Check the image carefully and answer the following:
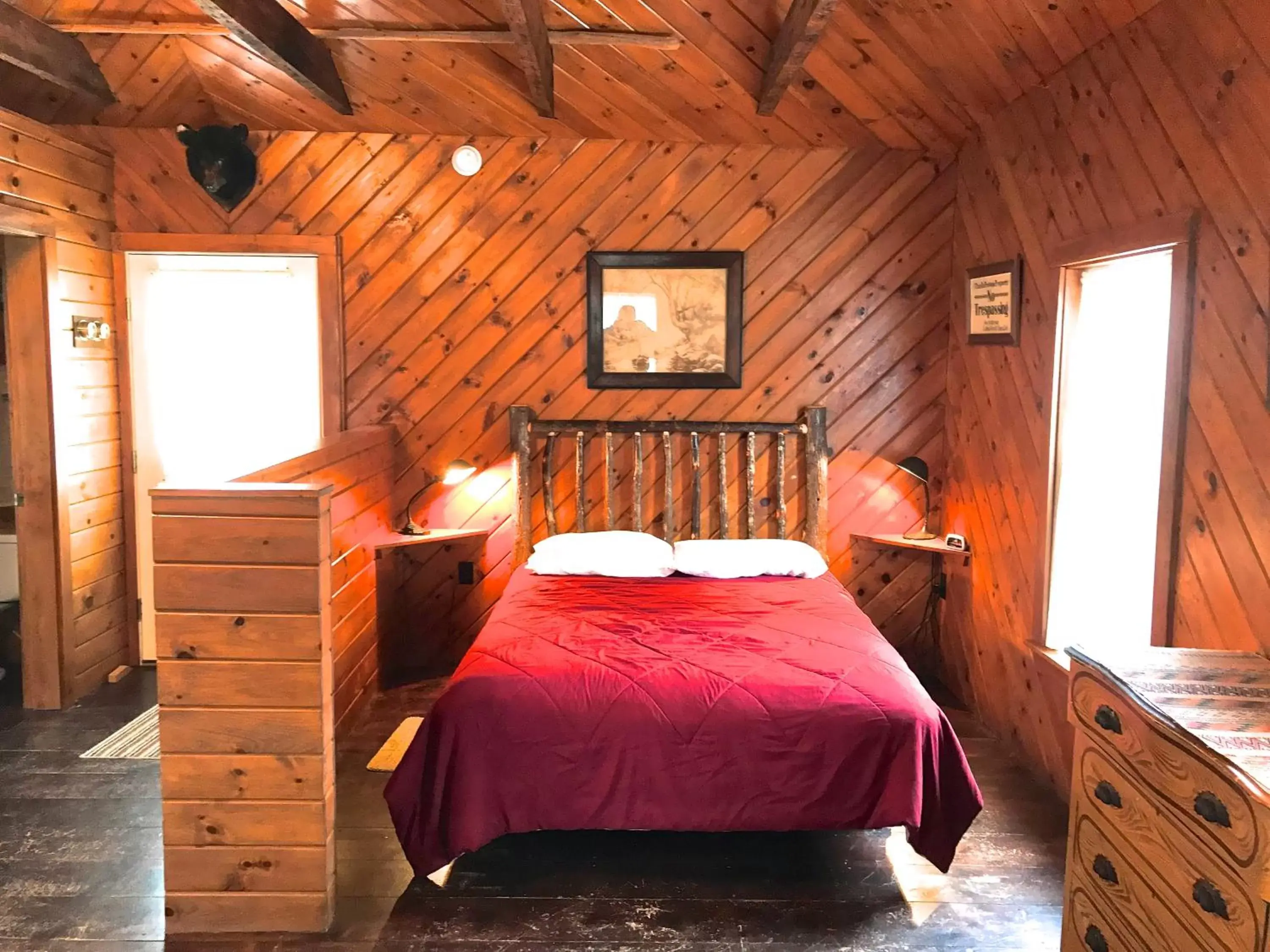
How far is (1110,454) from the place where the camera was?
2920mm

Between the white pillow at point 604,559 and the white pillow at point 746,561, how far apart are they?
0.09 meters

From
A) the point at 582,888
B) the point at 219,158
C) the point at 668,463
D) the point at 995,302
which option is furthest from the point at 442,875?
the point at 219,158

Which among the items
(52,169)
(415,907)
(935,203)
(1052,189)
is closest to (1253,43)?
(1052,189)

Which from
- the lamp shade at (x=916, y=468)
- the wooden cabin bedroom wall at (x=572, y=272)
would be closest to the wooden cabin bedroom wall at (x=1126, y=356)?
the lamp shade at (x=916, y=468)

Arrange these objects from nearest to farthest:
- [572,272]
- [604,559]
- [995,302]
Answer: [995,302], [604,559], [572,272]

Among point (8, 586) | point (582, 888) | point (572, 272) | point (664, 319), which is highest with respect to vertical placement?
point (572, 272)

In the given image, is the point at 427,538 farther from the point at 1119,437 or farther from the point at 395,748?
the point at 1119,437

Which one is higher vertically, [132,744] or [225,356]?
[225,356]

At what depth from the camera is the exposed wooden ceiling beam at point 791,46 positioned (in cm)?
259

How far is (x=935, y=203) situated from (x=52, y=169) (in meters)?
3.71

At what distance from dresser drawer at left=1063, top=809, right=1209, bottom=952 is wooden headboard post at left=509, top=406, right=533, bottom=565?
2.62 m

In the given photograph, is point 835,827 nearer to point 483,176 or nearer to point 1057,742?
point 1057,742

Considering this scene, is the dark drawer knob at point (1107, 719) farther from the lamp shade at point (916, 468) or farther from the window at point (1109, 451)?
the lamp shade at point (916, 468)

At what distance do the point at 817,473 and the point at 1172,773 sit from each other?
101 inches
